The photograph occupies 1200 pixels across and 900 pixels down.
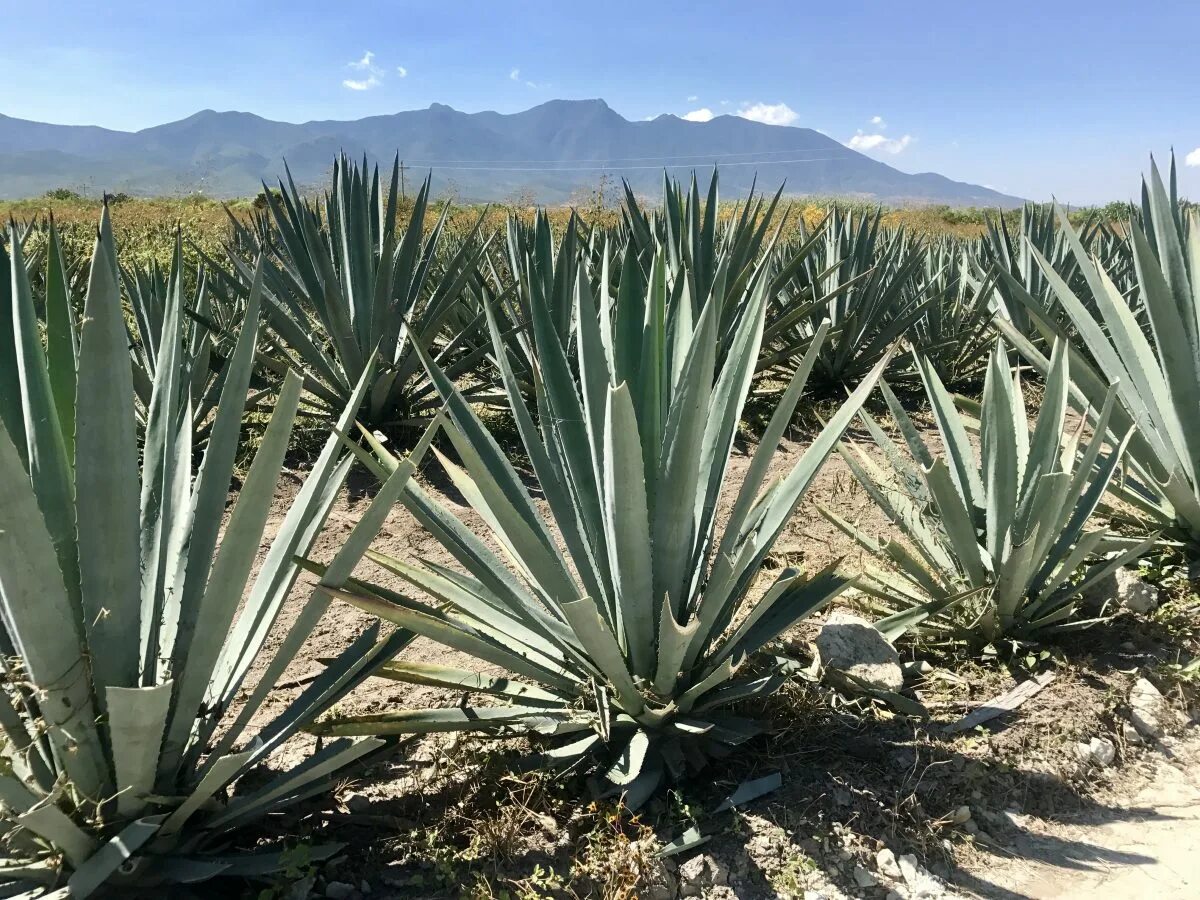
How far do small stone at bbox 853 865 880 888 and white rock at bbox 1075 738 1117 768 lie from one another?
2.40 ft

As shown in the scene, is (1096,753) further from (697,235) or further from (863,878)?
(697,235)

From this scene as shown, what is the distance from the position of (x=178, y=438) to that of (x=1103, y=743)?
2.26m

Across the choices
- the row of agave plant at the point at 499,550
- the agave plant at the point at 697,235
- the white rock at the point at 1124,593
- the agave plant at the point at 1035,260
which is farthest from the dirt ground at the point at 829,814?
the agave plant at the point at 1035,260

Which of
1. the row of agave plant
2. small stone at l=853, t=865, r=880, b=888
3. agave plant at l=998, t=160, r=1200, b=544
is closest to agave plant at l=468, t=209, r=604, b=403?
the row of agave plant

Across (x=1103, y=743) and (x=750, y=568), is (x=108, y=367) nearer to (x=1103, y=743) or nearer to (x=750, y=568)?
(x=750, y=568)

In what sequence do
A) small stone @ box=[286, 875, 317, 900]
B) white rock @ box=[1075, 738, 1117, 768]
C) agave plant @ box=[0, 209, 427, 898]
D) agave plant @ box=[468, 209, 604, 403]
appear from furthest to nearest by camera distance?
agave plant @ box=[468, 209, 604, 403]
white rock @ box=[1075, 738, 1117, 768]
small stone @ box=[286, 875, 317, 900]
agave plant @ box=[0, 209, 427, 898]

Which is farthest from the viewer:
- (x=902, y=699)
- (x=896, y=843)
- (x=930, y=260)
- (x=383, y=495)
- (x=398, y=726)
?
(x=930, y=260)

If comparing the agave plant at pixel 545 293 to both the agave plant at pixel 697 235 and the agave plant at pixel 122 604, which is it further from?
the agave plant at pixel 122 604

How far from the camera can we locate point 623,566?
1.58 meters

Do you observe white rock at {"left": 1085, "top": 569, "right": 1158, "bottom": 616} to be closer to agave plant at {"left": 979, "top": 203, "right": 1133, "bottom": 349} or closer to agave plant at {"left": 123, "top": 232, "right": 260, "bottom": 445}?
agave plant at {"left": 979, "top": 203, "right": 1133, "bottom": 349}

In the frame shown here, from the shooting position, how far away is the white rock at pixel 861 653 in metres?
2.07

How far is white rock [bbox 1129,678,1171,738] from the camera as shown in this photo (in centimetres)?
212

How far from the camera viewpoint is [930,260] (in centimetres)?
661

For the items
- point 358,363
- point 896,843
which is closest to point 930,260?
point 358,363
